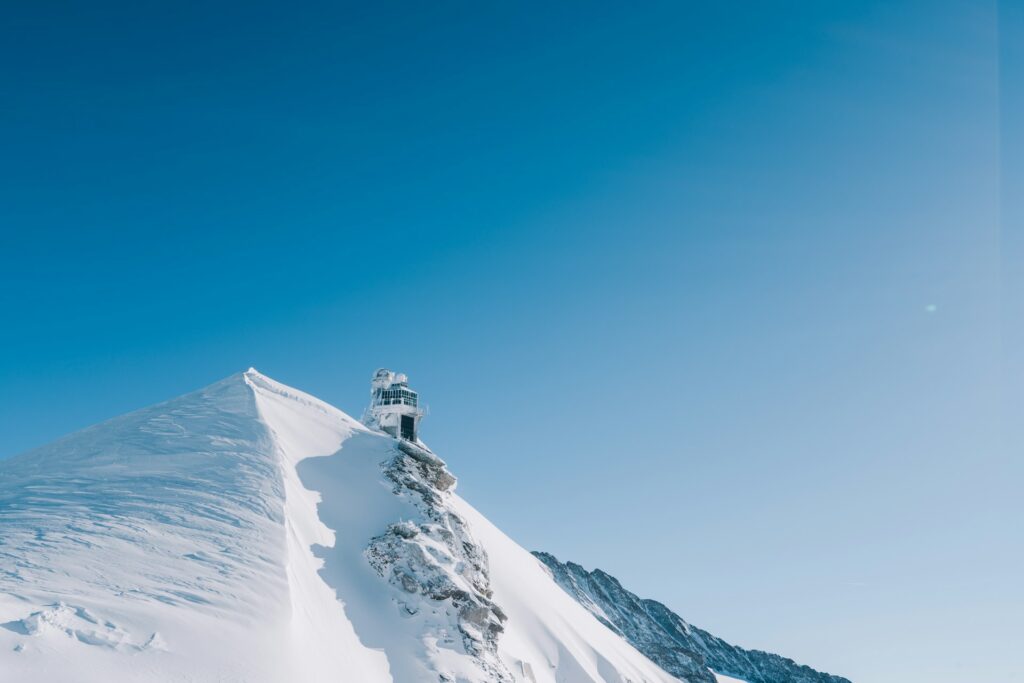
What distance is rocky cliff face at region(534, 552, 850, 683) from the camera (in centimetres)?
11194

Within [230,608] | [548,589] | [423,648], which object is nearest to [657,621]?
[548,589]

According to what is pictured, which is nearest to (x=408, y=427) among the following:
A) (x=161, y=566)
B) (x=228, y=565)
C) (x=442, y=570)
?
(x=442, y=570)

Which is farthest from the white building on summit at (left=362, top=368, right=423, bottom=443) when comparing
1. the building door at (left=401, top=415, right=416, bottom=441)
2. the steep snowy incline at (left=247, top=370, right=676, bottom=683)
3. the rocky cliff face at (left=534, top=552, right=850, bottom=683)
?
the rocky cliff face at (left=534, top=552, right=850, bottom=683)

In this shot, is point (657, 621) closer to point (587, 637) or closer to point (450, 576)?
point (587, 637)

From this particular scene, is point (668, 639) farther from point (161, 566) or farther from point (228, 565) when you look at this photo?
point (161, 566)

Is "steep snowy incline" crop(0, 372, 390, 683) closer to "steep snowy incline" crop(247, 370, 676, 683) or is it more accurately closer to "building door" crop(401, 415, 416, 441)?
"steep snowy incline" crop(247, 370, 676, 683)

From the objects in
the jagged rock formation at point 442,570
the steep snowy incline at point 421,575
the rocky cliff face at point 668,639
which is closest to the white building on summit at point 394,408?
the steep snowy incline at point 421,575

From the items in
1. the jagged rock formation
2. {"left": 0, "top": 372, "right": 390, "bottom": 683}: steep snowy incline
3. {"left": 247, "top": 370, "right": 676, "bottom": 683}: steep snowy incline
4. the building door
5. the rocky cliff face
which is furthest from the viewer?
the rocky cliff face

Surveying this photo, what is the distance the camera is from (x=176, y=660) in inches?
936

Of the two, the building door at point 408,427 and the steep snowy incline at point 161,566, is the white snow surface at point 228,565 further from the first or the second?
the building door at point 408,427

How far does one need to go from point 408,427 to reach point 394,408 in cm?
249

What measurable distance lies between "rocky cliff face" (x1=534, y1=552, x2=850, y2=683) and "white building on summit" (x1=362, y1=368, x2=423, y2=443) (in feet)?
181

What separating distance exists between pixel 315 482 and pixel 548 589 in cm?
2800

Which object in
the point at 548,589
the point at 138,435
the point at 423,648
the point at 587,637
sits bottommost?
the point at 423,648
